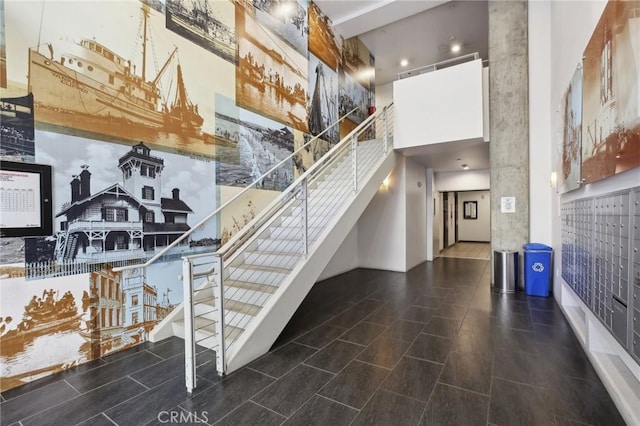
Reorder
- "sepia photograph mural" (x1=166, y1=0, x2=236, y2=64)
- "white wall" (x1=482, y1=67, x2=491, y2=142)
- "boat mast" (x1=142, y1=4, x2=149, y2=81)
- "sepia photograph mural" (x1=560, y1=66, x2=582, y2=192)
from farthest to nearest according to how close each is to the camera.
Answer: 1. "white wall" (x1=482, y1=67, x2=491, y2=142)
2. "sepia photograph mural" (x1=166, y1=0, x2=236, y2=64)
3. "boat mast" (x1=142, y1=4, x2=149, y2=81)
4. "sepia photograph mural" (x1=560, y1=66, x2=582, y2=192)

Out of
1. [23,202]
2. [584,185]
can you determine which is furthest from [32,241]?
[584,185]

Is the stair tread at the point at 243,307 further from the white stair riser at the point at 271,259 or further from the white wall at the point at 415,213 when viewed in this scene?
the white wall at the point at 415,213

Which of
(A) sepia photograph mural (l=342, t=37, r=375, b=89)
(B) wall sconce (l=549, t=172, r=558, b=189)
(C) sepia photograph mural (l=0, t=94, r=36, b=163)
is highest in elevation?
(A) sepia photograph mural (l=342, t=37, r=375, b=89)

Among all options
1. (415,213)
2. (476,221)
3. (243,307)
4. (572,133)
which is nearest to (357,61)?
(415,213)

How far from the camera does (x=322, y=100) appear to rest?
605 cm

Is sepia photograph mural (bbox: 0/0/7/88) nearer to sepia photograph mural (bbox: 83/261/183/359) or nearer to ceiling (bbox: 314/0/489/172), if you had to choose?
sepia photograph mural (bbox: 83/261/183/359)

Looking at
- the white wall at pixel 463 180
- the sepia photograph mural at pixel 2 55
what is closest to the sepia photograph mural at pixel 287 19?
the sepia photograph mural at pixel 2 55

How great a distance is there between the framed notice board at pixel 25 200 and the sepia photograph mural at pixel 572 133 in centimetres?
491

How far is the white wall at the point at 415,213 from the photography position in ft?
21.5

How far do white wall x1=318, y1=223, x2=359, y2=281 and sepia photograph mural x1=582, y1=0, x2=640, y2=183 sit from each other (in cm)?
430

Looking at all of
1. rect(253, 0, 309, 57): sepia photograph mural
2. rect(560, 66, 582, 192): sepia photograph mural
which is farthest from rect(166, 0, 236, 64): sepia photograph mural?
rect(560, 66, 582, 192): sepia photograph mural

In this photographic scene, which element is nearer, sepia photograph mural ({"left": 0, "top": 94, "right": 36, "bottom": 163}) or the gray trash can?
sepia photograph mural ({"left": 0, "top": 94, "right": 36, "bottom": 163})

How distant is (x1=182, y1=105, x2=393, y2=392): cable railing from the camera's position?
7.63ft

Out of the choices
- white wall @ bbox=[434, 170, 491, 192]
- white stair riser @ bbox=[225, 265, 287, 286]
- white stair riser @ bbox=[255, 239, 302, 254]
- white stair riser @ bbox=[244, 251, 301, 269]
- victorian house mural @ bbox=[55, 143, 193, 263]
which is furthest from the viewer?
white wall @ bbox=[434, 170, 491, 192]
